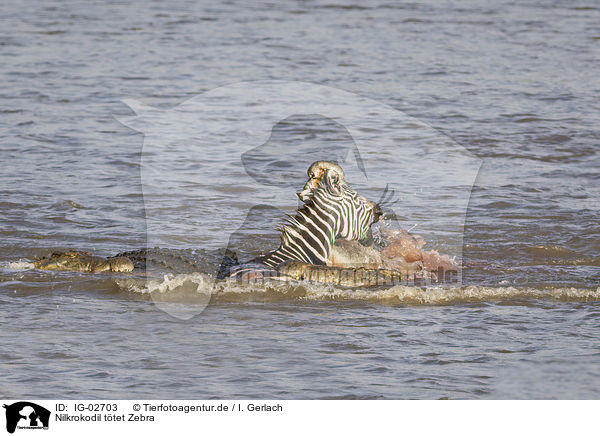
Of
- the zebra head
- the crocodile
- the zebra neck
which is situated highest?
the zebra head

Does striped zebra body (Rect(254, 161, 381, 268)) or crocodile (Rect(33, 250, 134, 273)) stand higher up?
striped zebra body (Rect(254, 161, 381, 268))

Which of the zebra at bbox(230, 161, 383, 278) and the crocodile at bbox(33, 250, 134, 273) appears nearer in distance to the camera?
the zebra at bbox(230, 161, 383, 278)

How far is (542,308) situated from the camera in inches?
301

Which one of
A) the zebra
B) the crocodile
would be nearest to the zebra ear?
the zebra

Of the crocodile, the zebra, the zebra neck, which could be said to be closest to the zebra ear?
the zebra

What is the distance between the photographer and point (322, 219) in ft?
25.3

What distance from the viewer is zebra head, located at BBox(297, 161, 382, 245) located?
7629 mm

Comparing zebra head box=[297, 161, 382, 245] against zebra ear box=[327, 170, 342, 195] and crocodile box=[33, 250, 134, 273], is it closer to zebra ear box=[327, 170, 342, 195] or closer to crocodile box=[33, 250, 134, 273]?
zebra ear box=[327, 170, 342, 195]

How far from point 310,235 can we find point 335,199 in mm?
369

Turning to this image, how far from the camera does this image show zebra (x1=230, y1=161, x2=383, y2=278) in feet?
25.2

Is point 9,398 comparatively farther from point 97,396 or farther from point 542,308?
point 542,308

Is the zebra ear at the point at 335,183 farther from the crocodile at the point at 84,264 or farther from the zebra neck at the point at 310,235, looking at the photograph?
the crocodile at the point at 84,264

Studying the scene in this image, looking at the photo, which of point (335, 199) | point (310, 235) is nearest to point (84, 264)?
point (310, 235)

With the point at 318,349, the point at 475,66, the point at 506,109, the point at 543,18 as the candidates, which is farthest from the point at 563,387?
A: the point at 543,18
